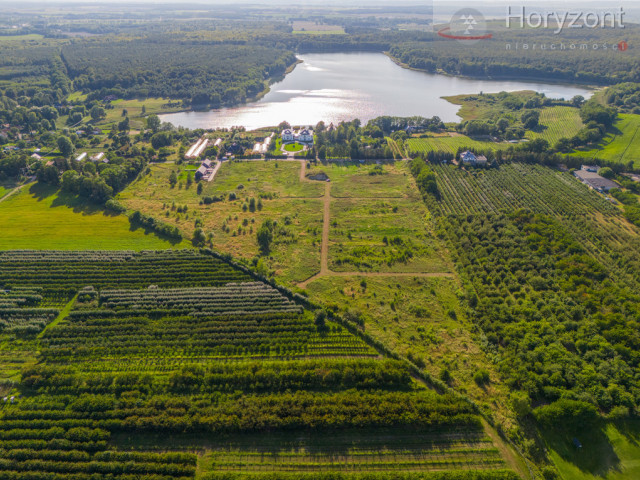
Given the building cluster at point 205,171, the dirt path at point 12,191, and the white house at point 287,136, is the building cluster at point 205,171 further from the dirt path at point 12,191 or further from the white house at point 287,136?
the dirt path at point 12,191

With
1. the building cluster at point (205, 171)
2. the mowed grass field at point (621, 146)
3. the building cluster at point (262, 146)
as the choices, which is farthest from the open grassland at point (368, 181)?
the mowed grass field at point (621, 146)

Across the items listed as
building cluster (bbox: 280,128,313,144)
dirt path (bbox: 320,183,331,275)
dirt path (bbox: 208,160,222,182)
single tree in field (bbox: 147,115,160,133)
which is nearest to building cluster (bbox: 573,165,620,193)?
dirt path (bbox: 320,183,331,275)

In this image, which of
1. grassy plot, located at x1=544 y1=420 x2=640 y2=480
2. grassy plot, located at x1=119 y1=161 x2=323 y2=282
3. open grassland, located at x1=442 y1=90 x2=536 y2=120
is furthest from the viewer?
open grassland, located at x1=442 y1=90 x2=536 y2=120

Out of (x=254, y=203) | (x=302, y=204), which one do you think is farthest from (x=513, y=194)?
(x=254, y=203)

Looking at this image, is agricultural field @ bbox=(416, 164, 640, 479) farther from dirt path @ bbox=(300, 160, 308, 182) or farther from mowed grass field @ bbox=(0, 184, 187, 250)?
mowed grass field @ bbox=(0, 184, 187, 250)

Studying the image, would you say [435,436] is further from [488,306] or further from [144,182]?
[144,182]

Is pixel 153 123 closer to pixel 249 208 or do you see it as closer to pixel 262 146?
pixel 262 146
